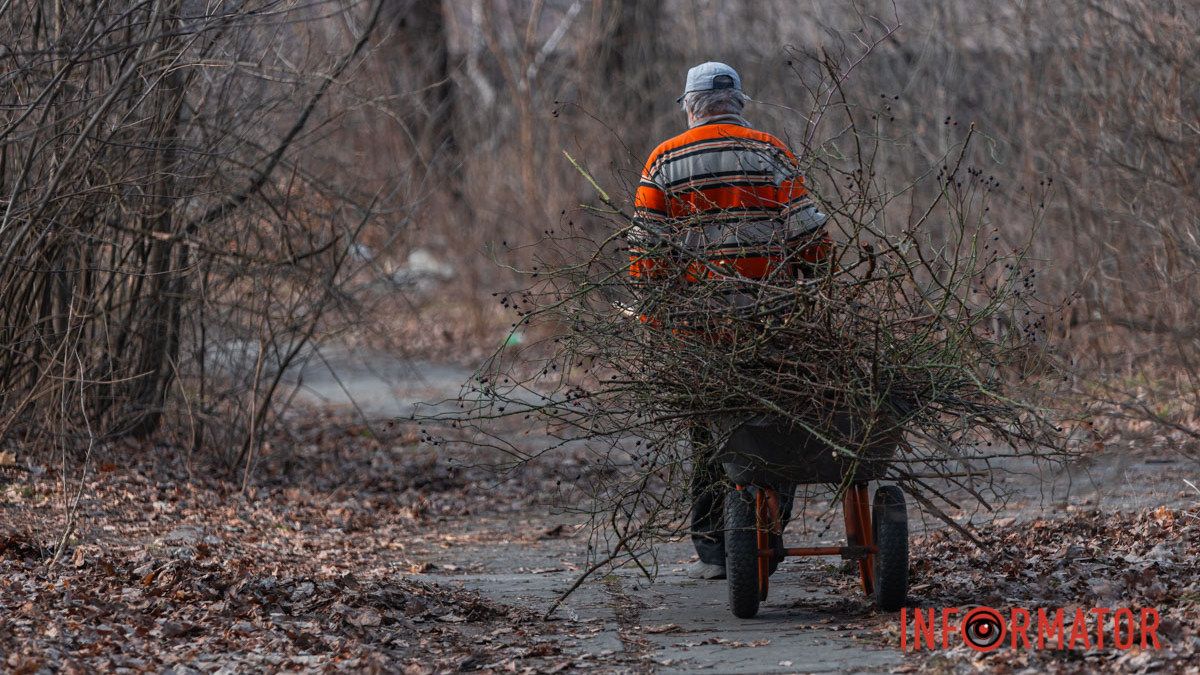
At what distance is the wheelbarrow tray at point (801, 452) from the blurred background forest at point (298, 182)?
101 centimetres

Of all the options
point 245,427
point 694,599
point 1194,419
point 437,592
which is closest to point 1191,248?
point 1194,419

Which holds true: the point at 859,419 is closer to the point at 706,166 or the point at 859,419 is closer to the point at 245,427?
the point at 706,166

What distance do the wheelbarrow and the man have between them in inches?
5.5

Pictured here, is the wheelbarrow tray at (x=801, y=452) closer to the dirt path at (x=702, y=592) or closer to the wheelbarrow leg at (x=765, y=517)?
the wheelbarrow leg at (x=765, y=517)

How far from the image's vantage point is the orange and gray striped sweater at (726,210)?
5816mm

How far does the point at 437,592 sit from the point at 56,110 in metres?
3.36

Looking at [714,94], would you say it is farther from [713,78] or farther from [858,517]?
[858,517]

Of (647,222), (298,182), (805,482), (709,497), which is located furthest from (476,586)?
(298,182)

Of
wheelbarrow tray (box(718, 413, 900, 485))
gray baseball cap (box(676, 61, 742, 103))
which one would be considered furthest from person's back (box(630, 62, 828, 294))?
wheelbarrow tray (box(718, 413, 900, 485))

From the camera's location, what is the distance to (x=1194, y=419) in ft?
31.4

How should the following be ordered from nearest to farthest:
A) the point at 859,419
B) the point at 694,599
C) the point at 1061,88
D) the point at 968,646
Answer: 1. the point at 968,646
2. the point at 859,419
3. the point at 694,599
4. the point at 1061,88

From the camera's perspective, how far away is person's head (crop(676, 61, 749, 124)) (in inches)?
252

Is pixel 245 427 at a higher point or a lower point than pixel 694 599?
higher

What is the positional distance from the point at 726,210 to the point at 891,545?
149cm
